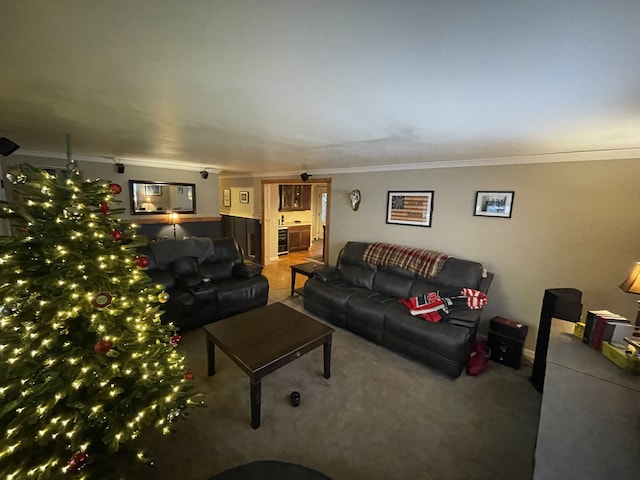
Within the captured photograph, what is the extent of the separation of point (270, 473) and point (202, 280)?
2717 millimetres

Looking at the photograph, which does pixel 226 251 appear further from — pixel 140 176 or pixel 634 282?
pixel 634 282

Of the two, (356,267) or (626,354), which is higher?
(626,354)

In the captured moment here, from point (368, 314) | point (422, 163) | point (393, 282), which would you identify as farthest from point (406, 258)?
point (422, 163)

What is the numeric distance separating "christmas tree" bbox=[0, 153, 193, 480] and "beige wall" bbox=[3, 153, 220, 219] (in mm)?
3512

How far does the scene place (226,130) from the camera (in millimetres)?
2189

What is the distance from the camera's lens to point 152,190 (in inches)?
206

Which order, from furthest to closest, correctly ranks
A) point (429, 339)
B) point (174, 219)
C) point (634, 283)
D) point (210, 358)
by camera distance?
point (174, 219), point (429, 339), point (210, 358), point (634, 283)

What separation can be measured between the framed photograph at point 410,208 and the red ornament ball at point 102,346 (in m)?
3.60

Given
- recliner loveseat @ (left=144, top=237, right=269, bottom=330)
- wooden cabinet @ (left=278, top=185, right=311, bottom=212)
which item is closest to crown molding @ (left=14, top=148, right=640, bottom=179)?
wooden cabinet @ (left=278, top=185, right=311, bottom=212)

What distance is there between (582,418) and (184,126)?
2.99 m

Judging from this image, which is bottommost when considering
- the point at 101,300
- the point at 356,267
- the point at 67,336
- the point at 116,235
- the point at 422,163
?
the point at 356,267

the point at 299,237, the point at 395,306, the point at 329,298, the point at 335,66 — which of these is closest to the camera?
the point at 335,66

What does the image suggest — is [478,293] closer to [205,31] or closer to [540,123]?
[540,123]

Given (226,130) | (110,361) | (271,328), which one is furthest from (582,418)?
(226,130)
